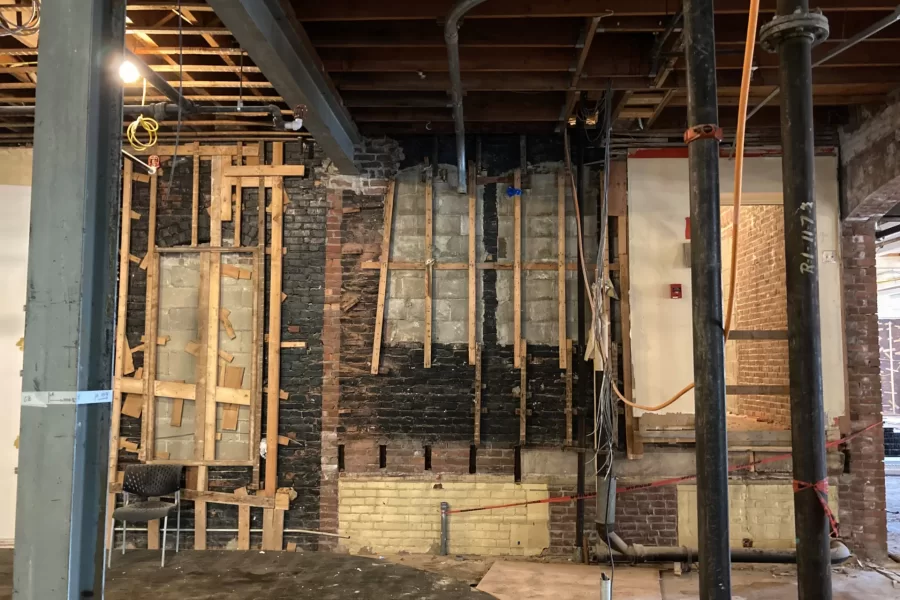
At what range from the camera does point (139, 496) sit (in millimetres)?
5180

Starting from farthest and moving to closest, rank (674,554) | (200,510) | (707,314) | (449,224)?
(449,224) → (200,510) → (674,554) → (707,314)

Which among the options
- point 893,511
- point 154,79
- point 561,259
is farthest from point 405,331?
point 893,511

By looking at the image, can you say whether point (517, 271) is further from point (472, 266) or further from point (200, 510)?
point (200, 510)

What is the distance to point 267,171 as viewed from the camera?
5.55 metres

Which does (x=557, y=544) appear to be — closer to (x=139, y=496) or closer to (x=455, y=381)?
(x=455, y=381)

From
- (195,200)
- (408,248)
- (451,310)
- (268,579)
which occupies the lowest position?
(268,579)

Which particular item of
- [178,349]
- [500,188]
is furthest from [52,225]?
[500,188]

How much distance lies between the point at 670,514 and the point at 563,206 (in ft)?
9.21

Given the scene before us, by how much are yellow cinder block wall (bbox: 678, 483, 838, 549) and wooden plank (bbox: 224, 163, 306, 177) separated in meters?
4.43

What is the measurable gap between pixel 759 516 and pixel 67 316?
534 cm

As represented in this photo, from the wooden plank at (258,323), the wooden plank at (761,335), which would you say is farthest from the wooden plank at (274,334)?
the wooden plank at (761,335)

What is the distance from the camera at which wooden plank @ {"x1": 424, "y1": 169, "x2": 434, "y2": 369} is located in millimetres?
5406

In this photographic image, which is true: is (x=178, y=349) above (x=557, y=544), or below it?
above

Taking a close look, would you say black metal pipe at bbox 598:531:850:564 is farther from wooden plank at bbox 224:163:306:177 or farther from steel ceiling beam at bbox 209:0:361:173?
wooden plank at bbox 224:163:306:177
